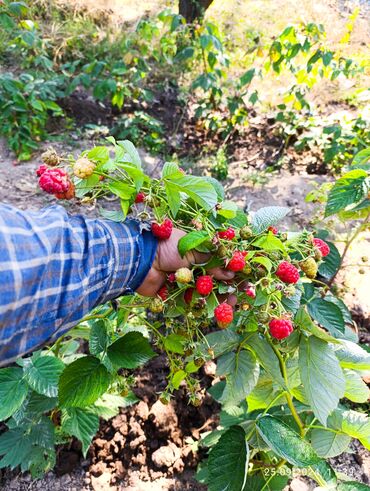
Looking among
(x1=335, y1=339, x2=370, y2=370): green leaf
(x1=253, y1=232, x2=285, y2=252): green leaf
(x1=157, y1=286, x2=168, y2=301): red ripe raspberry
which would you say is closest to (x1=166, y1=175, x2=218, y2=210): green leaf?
(x1=253, y1=232, x2=285, y2=252): green leaf

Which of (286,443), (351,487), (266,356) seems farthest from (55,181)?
(351,487)

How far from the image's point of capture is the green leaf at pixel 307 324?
72 cm

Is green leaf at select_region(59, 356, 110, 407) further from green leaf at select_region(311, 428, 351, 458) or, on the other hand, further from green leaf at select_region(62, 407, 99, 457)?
green leaf at select_region(311, 428, 351, 458)

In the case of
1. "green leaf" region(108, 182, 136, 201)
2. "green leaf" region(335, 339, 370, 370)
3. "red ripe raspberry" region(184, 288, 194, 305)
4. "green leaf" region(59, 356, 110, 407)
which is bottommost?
"green leaf" region(59, 356, 110, 407)

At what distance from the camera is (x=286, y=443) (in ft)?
2.42

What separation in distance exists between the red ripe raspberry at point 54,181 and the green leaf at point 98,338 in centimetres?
40

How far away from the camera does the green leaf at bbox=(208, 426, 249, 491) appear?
77 centimetres

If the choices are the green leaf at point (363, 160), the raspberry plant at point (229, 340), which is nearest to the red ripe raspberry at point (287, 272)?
the raspberry plant at point (229, 340)

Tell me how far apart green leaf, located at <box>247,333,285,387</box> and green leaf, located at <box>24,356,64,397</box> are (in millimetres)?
485

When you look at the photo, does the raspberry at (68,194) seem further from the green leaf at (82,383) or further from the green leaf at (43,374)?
the green leaf at (43,374)

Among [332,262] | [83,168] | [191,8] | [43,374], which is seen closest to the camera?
[83,168]

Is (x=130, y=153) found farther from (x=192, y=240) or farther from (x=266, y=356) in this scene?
(x=266, y=356)

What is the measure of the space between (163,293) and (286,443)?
372 mm

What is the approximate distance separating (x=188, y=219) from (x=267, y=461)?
2.30ft
